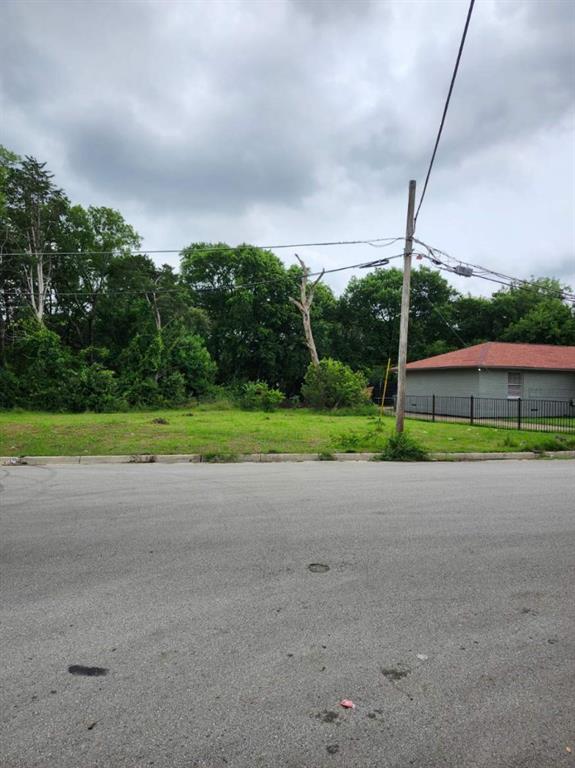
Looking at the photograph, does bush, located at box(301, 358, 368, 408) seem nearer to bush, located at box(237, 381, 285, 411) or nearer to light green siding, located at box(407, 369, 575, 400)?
bush, located at box(237, 381, 285, 411)

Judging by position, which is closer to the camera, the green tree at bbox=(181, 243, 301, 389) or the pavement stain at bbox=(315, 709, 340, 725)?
the pavement stain at bbox=(315, 709, 340, 725)

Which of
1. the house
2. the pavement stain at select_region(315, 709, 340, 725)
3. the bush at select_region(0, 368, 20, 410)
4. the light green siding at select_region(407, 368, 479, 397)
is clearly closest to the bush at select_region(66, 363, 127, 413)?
the bush at select_region(0, 368, 20, 410)

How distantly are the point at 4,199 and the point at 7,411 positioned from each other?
13.2 metres

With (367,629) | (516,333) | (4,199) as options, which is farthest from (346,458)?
(516,333)

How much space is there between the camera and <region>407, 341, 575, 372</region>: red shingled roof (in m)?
25.7

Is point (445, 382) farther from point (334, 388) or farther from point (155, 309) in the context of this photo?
point (155, 309)

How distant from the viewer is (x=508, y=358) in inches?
1040

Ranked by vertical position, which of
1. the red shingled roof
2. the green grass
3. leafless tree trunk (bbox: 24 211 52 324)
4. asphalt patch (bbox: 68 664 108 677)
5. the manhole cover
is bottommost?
asphalt patch (bbox: 68 664 108 677)

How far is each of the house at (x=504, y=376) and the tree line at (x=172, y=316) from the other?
369 inches

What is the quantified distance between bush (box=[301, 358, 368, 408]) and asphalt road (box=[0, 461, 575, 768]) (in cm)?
2034

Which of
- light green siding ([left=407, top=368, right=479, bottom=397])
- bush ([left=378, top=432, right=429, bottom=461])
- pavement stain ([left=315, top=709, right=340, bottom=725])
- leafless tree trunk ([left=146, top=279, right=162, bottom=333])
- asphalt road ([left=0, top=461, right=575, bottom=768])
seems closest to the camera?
asphalt road ([left=0, top=461, right=575, bottom=768])

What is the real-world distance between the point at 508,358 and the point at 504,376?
1.22m

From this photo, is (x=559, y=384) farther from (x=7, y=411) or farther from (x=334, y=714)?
(x=7, y=411)

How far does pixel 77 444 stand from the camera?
13.0 meters
